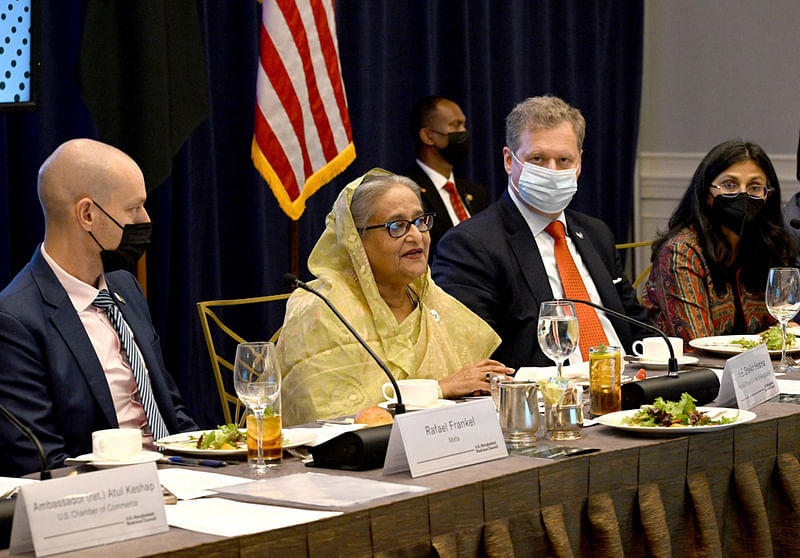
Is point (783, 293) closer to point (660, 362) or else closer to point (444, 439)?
point (660, 362)

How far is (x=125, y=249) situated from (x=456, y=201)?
273 cm

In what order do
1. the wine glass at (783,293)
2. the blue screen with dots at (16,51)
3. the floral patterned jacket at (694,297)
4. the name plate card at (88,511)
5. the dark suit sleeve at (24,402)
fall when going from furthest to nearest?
the floral patterned jacket at (694,297) → the blue screen with dots at (16,51) → the wine glass at (783,293) → the dark suit sleeve at (24,402) → the name plate card at (88,511)

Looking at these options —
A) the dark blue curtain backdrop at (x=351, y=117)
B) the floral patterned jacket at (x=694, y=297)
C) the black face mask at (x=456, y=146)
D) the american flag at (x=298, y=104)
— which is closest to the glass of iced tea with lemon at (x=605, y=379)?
the floral patterned jacket at (x=694, y=297)

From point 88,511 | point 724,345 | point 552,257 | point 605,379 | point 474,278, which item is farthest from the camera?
point 552,257

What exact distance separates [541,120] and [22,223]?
1969 millimetres

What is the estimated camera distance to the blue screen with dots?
9.54 feet

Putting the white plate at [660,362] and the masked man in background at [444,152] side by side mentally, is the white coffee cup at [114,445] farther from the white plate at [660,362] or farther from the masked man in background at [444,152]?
the masked man in background at [444,152]

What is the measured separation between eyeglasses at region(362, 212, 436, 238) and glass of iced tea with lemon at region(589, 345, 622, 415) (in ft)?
2.34

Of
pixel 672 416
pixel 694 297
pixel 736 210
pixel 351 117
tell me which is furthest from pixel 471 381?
pixel 351 117

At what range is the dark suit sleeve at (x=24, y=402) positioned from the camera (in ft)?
7.32

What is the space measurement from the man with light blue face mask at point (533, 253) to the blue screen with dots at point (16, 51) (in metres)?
1.25

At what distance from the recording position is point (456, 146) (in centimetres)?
517

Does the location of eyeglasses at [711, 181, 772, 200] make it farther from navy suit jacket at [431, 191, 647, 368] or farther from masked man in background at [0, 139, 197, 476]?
masked man in background at [0, 139, 197, 476]

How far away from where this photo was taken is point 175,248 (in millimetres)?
4641
